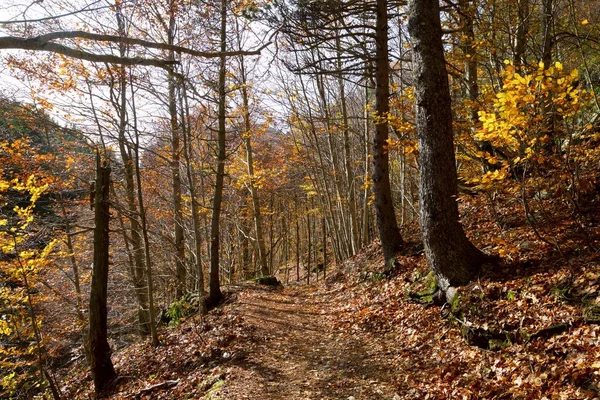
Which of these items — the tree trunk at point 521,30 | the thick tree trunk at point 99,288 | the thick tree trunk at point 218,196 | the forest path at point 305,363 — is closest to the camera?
the forest path at point 305,363

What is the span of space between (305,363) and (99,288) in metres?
4.72

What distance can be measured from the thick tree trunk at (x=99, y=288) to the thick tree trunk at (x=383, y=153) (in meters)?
6.18

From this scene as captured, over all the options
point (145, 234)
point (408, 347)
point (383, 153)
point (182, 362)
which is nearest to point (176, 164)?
point (145, 234)

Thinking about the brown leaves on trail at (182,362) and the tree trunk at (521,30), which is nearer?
the brown leaves on trail at (182,362)

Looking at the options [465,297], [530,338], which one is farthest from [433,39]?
[530,338]

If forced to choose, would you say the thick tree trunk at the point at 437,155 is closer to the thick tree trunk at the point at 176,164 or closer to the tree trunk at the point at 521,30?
the tree trunk at the point at 521,30

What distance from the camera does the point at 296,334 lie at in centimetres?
723

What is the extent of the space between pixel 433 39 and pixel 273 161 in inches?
556

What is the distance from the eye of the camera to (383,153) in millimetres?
8305

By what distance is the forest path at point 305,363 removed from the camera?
4582mm

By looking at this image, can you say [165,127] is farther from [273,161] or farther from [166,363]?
[273,161]

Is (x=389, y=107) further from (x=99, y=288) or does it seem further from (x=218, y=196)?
(x=99, y=288)

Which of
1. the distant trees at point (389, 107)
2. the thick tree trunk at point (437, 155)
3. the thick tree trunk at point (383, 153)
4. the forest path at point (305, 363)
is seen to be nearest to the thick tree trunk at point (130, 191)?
the distant trees at point (389, 107)

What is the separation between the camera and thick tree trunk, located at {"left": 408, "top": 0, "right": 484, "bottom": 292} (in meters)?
5.48
